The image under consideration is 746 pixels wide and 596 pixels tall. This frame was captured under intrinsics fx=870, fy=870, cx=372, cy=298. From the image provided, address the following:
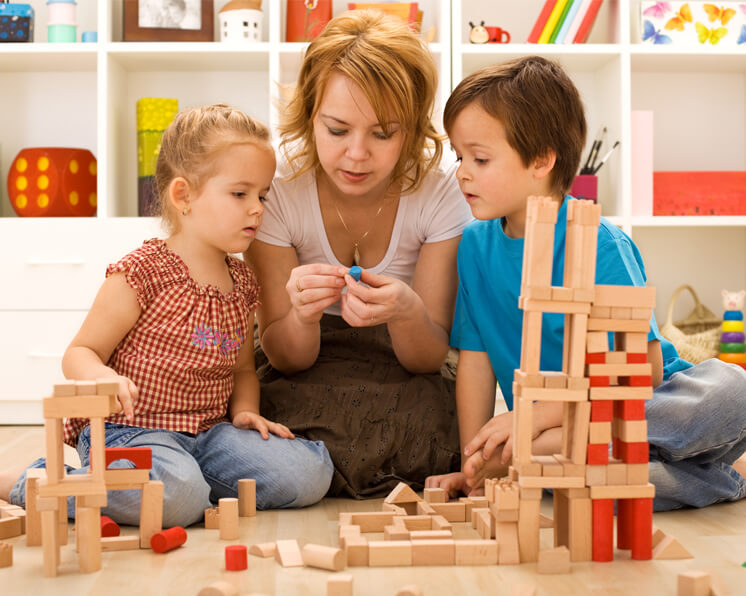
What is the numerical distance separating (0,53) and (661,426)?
2021mm

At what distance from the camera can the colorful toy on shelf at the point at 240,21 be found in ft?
7.94

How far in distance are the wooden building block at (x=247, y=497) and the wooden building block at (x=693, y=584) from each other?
0.61 m

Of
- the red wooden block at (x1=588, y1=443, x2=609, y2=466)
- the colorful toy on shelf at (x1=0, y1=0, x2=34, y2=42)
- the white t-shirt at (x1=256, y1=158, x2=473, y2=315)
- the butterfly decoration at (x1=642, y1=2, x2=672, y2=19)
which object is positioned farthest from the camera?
the butterfly decoration at (x1=642, y1=2, x2=672, y2=19)

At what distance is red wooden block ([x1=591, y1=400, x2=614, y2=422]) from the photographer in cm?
94

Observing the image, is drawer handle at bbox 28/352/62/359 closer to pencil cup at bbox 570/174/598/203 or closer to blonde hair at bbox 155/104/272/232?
blonde hair at bbox 155/104/272/232

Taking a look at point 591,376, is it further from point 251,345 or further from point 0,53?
point 0,53

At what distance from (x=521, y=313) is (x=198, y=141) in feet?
1.89

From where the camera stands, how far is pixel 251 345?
4.77 ft

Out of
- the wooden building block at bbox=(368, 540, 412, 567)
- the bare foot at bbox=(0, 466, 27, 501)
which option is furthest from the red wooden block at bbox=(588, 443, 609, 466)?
the bare foot at bbox=(0, 466, 27, 501)

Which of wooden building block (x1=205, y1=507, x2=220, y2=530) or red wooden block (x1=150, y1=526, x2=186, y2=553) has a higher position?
red wooden block (x1=150, y1=526, x2=186, y2=553)

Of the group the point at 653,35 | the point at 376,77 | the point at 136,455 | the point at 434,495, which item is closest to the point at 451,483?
the point at 434,495

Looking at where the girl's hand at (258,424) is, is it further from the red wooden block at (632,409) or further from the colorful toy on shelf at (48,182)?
the colorful toy on shelf at (48,182)

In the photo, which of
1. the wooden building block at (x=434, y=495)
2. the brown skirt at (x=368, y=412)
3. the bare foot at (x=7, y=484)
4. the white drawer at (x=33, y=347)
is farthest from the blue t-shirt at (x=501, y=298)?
the white drawer at (x=33, y=347)

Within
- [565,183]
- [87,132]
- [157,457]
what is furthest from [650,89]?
[157,457]
